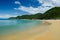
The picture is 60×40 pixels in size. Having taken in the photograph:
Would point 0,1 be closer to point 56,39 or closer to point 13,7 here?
point 13,7

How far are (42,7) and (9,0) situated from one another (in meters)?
1.27

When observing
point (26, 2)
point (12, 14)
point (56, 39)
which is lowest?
point (56, 39)

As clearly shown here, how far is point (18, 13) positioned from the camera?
4285 mm

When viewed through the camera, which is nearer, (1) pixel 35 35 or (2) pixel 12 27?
(1) pixel 35 35

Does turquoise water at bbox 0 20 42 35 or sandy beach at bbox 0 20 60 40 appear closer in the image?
sandy beach at bbox 0 20 60 40

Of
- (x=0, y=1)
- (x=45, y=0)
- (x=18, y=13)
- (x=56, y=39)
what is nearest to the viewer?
(x=56, y=39)

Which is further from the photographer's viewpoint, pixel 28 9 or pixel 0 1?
pixel 28 9

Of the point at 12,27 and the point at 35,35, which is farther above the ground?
the point at 12,27

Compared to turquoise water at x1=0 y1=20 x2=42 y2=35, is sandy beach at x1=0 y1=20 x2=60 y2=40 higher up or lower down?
lower down

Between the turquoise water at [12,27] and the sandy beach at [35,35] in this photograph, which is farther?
the turquoise water at [12,27]

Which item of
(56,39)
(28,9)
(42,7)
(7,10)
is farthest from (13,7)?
(56,39)

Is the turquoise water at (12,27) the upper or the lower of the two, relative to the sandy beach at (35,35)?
upper

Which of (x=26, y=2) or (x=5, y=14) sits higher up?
(x=26, y=2)

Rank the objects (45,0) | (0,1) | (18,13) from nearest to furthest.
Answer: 1. (0,1)
2. (18,13)
3. (45,0)
